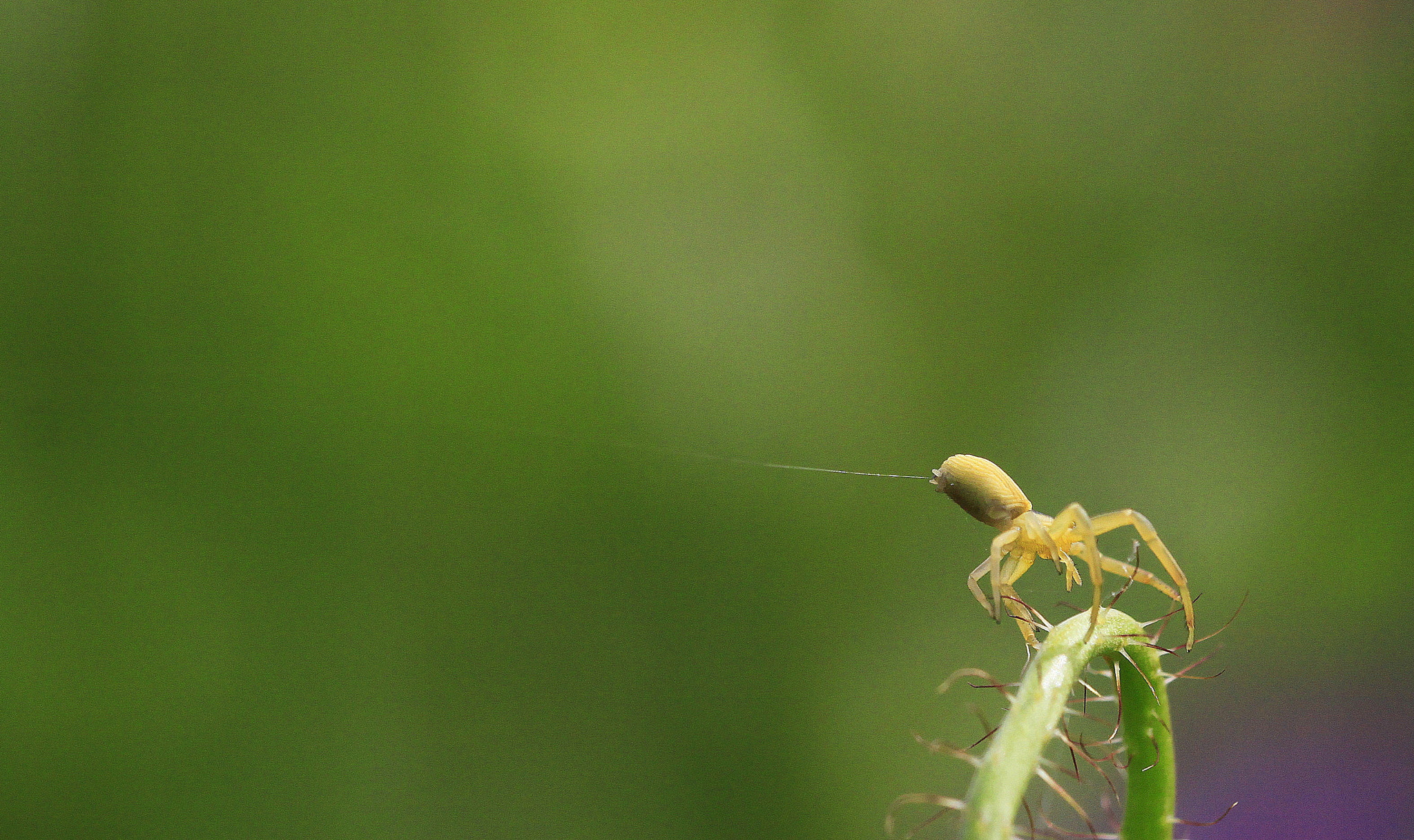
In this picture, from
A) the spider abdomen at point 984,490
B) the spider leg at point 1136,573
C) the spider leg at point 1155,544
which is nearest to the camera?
the spider leg at point 1155,544

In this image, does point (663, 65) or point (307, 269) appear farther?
point (663, 65)

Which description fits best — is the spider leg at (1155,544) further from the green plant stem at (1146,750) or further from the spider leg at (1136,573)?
the green plant stem at (1146,750)

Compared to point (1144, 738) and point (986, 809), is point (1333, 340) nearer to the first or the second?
point (1144, 738)

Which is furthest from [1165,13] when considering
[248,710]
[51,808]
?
[51,808]

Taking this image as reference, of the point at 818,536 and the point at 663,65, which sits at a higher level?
the point at 663,65

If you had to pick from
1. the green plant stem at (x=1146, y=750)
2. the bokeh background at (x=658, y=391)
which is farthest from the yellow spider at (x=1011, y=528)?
the bokeh background at (x=658, y=391)

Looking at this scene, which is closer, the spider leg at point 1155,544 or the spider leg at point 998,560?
the spider leg at point 1155,544

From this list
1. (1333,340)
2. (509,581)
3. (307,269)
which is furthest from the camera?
(1333,340)
